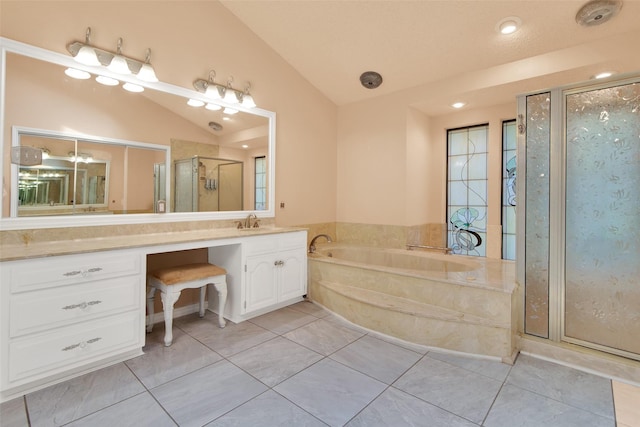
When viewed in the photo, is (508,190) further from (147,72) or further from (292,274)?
(147,72)

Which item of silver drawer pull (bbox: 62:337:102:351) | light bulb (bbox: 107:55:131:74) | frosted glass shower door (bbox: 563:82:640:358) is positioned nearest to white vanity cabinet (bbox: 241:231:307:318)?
silver drawer pull (bbox: 62:337:102:351)

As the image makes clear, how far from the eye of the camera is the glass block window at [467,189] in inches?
149

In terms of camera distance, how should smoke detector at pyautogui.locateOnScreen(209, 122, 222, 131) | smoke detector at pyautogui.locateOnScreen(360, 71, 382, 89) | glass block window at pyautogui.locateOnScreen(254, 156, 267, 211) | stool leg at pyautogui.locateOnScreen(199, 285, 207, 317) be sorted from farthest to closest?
smoke detector at pyautogui.locateOnScreen(360, 71, 382, 89), glass block window at pyautogui.locateOnScreen(254, 156, 267, 211), smoke detector at pyautogui.locateOnScreen(209, 122, 222, 131), stool leg at pyautogui.locateOnScreen(199, 285, 207, 317)

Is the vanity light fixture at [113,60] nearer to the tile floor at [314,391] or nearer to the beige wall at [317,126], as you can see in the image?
the beige wall at [317,126]

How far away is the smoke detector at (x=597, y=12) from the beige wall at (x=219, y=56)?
2.63 m

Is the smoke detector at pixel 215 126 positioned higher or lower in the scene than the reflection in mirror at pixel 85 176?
higher

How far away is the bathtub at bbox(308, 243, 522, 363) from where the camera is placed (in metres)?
2.18

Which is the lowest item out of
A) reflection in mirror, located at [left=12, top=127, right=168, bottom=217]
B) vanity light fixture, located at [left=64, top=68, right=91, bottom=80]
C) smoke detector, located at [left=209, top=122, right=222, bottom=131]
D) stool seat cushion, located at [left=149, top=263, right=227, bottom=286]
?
stool seat cushion, located at [left=149, top=263, right=227, bottom=286]

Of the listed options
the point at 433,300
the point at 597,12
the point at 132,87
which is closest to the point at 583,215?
the point at 433,300

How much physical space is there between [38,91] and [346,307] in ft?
9.30

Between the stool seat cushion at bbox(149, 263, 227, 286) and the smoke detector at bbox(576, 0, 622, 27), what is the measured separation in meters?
3.38

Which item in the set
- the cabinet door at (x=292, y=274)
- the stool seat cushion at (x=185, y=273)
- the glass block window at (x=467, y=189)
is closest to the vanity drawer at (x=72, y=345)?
the stool seat cushion at (x=185, y=273)

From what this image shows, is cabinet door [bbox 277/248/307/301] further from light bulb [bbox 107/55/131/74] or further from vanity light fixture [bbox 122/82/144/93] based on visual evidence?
light bulb [bbox 107/55/131/74]

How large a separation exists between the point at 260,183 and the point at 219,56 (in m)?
1.30
